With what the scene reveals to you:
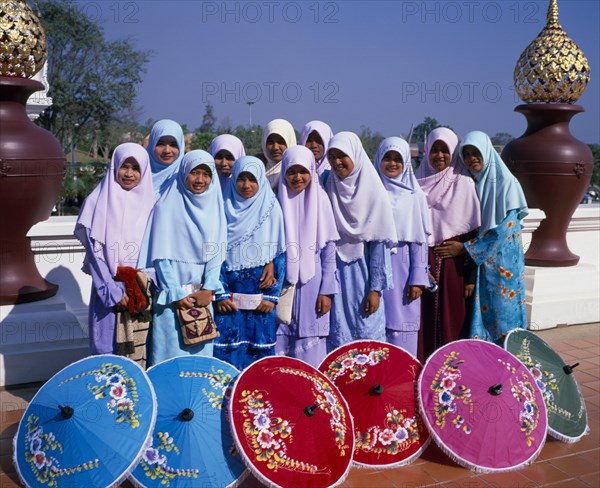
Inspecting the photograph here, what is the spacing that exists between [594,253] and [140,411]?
601 cm

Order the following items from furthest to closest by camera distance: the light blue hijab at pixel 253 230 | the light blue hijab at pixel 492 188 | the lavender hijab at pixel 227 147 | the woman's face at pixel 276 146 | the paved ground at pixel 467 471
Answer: the woman's face at pixel 276 146, the lavender hijab at pixel 227 147, the light blue hijab at pixel 492 188, the light blue hijab at pixel 253 230, the paved ground at pixel 467 471

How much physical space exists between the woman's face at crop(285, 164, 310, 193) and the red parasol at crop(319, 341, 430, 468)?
0.89 meters

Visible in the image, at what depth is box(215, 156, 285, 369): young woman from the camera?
3654mm

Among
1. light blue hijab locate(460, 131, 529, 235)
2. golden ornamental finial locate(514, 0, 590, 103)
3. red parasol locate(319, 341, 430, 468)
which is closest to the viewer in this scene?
red parasol locate(319, 341, 430, 468)

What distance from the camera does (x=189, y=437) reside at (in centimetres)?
307

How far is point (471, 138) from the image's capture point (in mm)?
4180

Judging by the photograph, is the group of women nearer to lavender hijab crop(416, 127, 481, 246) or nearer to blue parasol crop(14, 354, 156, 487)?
lavender hijab crop(416, 127, 481, 246)

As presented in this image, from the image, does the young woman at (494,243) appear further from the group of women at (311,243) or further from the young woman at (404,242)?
the young woman at (404,242)

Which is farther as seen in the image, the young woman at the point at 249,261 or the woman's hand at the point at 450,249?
the woman's hand at the point at 450,249

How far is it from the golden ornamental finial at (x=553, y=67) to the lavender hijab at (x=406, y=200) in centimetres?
298

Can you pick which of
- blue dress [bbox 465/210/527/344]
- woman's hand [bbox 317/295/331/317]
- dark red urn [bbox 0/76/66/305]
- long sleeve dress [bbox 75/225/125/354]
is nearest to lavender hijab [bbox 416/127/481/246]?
blue dress [bbox 465/210/527/344]

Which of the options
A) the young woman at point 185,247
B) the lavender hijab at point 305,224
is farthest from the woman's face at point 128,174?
the lavender hijab at point 305,224

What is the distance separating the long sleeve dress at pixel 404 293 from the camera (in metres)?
4.06

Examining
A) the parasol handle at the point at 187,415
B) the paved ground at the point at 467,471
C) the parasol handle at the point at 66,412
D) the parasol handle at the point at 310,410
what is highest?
the parasol handle at the point at 66,412
